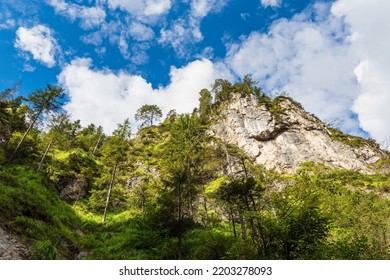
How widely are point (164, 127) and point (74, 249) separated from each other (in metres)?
42.9

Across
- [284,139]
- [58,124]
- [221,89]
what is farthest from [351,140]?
[58,124]

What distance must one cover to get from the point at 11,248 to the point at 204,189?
1948cm

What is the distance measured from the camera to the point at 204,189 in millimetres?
26422

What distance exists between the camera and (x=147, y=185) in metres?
28.3

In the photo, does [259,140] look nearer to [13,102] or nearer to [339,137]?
[339,137]

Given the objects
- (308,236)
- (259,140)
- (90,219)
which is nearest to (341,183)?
(259,140)

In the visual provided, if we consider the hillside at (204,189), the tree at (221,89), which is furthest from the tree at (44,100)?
the tree at (221,89)

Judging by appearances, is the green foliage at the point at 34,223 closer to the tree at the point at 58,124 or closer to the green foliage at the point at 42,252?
the green foliage at the point at 42,252

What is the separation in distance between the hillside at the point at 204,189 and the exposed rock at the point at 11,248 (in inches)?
2.3

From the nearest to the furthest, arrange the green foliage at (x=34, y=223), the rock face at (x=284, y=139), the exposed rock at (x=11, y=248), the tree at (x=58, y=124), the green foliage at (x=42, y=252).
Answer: the exposed rock at (x=11, y=248) → the green foliage at (x=42, y=252) → the green foliage at (x=34, y=223) → the tree at (x=58, y=124) → the rock face at (x=284, y=139)

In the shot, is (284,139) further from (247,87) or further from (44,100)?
(44,100)

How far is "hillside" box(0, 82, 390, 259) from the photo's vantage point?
30.8 feet

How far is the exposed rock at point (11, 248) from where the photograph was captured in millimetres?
8047
